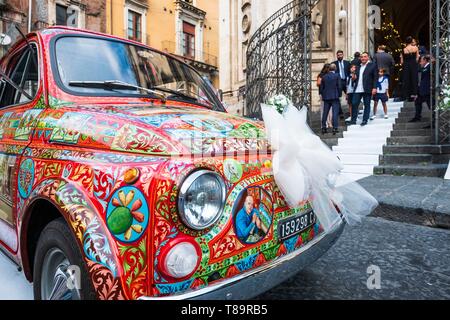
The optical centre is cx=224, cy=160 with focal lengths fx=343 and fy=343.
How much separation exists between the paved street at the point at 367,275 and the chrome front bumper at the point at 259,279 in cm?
48

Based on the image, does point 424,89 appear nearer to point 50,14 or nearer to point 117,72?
point 117,72

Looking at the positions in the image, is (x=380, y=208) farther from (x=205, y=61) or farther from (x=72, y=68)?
(x=205, y=61)

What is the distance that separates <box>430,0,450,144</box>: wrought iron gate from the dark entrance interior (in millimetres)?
8672

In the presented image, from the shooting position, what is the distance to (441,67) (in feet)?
19.5

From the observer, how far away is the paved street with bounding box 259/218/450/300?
6.96 ft

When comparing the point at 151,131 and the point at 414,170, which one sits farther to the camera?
the point at 414,170

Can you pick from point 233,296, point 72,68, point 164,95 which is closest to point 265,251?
point 233,296

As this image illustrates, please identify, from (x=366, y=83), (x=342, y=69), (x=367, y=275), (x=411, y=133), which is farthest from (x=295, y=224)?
(x=342, y=69)

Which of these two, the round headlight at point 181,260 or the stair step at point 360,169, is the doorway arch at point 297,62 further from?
the round headlight at point 181,260

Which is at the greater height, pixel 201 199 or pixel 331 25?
pixel 331 25

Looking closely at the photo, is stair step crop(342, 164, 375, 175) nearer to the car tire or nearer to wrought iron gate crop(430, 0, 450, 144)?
wrought iron gate crop(430, 0, 450, 144)

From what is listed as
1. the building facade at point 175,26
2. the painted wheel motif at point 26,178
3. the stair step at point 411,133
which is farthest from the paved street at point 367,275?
the building facade at point 175,26

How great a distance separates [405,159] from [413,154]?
185 mm

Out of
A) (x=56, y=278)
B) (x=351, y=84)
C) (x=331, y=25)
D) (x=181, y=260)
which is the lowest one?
(x=56, y=278)
